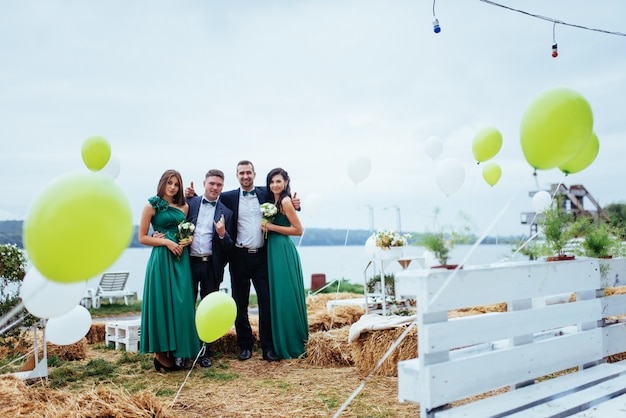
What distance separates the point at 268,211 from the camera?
532cm

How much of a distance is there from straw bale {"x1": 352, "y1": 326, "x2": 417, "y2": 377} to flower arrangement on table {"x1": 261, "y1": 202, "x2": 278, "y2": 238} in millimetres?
1591

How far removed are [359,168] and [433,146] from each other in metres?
1.08

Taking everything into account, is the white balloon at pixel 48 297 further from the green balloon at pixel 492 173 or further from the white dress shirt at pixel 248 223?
the green balloon at pixel 492 173

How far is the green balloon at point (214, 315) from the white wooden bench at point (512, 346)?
1768 millimetres

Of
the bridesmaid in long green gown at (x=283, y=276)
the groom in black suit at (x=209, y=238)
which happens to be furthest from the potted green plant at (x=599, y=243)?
the groom in black suit at (x=209, y=238)

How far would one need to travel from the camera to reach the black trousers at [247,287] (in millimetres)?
5555

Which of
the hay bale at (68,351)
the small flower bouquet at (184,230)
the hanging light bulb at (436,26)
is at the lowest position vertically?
the hay bale at (68,351)

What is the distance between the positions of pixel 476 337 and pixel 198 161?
6514 mm

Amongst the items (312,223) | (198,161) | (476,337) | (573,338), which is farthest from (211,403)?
(198,161)

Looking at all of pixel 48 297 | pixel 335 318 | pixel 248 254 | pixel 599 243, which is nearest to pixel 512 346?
pixel 599 243

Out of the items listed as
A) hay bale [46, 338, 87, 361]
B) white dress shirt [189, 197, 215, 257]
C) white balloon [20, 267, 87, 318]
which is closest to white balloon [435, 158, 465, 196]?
white dress shirt [189, 197, 215, 257]

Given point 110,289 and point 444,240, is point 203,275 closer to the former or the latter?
point 444,240

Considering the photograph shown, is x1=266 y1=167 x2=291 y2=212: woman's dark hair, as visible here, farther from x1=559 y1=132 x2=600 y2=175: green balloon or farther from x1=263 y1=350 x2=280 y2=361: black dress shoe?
x1=559 y1=132 x2=600 y2=175: green balloon

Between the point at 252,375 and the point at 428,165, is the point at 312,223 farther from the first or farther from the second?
the point at 252,375
